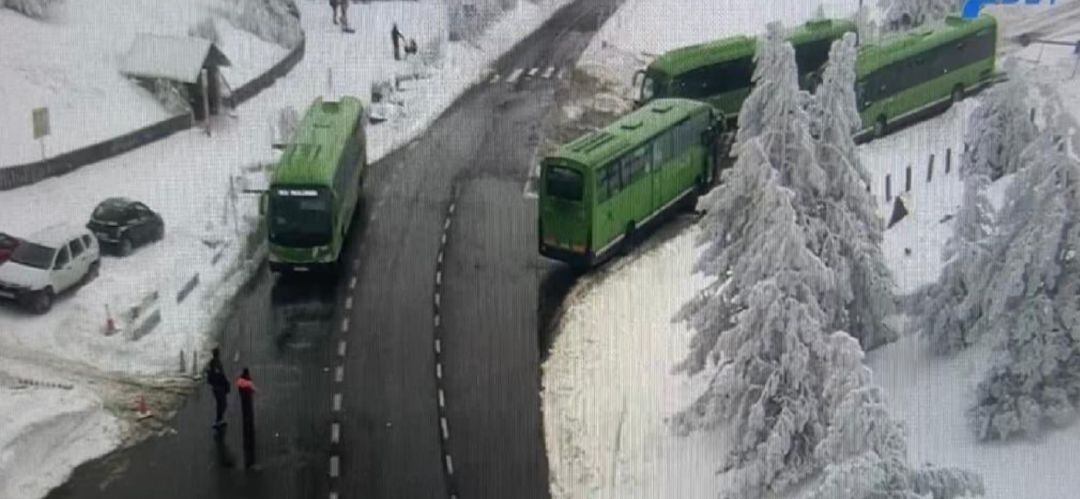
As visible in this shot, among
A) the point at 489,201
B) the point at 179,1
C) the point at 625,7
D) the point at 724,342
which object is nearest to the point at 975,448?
the point at 724,342

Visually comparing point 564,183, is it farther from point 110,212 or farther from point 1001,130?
point 110,212

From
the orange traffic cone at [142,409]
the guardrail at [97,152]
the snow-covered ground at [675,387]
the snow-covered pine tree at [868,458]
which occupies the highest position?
the snow-covered pine tree at [868,458]

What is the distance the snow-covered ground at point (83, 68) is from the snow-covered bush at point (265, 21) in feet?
2.96

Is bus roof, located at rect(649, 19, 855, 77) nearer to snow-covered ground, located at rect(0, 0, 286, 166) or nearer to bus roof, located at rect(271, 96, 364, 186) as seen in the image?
bus roof, located at rect(271, 96, 364, 186)

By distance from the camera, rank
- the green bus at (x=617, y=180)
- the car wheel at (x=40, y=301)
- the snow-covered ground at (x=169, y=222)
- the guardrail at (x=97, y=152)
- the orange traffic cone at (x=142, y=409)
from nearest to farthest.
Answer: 1. the orange traffic cone at (x=142, y=409)
2. the snow-covered ground at (x=169, y=222)
3. the car wheel at (x=40, y=301)
4. the green bus at (x=617, y=180)
5. the guardrail at (x=97, y=152)

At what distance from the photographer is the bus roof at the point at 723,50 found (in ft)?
132

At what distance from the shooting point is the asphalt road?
930 inches

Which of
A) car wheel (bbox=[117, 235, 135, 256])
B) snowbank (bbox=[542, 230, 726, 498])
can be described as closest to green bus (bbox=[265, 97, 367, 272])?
car wheel (bbox=[117, 235, 135, 256])

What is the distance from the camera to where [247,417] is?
79.2 feet

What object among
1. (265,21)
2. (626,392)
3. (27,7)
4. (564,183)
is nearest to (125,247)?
(564,183)

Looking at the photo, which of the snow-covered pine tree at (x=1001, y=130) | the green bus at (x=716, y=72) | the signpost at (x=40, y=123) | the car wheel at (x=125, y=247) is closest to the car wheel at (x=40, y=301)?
the car wheel at (x=125, y=247)

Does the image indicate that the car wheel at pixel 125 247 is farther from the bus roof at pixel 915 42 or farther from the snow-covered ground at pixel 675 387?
the bus roof at pixel 915 42

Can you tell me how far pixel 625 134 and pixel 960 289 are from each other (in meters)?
10.8

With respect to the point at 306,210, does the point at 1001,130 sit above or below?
above
